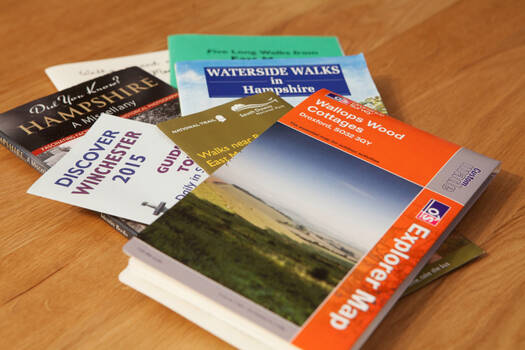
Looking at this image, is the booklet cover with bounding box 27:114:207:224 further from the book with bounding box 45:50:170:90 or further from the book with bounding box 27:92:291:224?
the book with bounding box 45:50:170:90

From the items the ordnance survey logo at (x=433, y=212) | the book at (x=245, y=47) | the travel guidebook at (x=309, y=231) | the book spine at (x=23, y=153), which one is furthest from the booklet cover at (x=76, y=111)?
the ordnance survey logo at (x=433, y=212)

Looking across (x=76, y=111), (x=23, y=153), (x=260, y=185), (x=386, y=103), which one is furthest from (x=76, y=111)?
(x=386, y=103)

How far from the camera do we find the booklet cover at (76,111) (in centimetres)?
74

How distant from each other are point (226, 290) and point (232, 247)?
0.06 m

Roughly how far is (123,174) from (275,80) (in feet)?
1.02

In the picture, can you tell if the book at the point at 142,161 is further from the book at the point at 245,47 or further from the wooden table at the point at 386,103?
the book at the point at 245,47

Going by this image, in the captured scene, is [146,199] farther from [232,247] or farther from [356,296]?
[356,296]

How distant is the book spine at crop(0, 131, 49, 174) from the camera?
712mm

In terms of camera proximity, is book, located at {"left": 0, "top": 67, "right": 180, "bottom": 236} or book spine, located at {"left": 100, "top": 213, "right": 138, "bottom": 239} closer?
book spine, located at {"left": 100, "top": 213, "right": 138, "bottom": 239}

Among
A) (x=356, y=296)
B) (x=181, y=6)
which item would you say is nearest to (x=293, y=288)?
(x=356, y=296)

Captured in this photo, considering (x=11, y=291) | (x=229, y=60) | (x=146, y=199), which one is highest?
(x=229, y=60)

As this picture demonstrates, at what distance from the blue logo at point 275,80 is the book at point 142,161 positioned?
0.05 m

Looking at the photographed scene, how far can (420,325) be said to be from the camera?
1.86ft

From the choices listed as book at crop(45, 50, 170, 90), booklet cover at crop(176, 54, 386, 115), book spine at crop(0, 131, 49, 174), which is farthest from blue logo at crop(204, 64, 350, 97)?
book spine at crop(0, 131, 49, 174)
